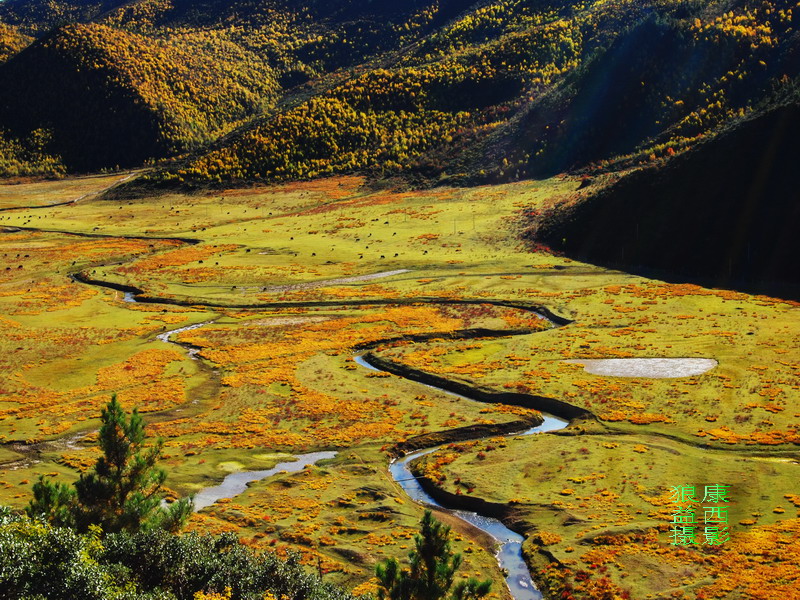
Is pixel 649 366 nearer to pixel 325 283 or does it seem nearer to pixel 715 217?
pixel 715 217

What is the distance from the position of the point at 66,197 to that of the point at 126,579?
18207cm

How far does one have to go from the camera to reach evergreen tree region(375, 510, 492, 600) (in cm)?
2444

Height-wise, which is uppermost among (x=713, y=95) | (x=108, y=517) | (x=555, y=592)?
(x=713, y=95)

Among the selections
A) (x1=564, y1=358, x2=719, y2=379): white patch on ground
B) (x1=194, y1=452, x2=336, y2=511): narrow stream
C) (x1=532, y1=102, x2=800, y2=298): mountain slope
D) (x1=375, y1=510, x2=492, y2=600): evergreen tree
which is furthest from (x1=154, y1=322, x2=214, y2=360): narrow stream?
(x1=532, y1=102, x2=800, y2=298): mountain slope

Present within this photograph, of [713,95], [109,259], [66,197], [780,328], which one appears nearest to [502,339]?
[780,328]

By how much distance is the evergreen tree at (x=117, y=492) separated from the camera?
1190 inches

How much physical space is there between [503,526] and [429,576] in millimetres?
13652

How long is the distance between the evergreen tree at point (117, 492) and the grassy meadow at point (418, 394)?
5300mm

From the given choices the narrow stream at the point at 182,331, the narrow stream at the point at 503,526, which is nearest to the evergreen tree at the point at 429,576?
the narrow stream at the point at 503,526

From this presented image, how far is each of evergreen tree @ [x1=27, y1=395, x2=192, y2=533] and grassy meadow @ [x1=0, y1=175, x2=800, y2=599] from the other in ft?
17.4

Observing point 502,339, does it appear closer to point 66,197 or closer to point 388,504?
point 388,504

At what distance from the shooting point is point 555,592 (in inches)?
1241

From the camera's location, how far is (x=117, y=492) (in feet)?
107

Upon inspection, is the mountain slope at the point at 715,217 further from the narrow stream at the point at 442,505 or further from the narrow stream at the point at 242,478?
the narrow stream at the point at 242,478
